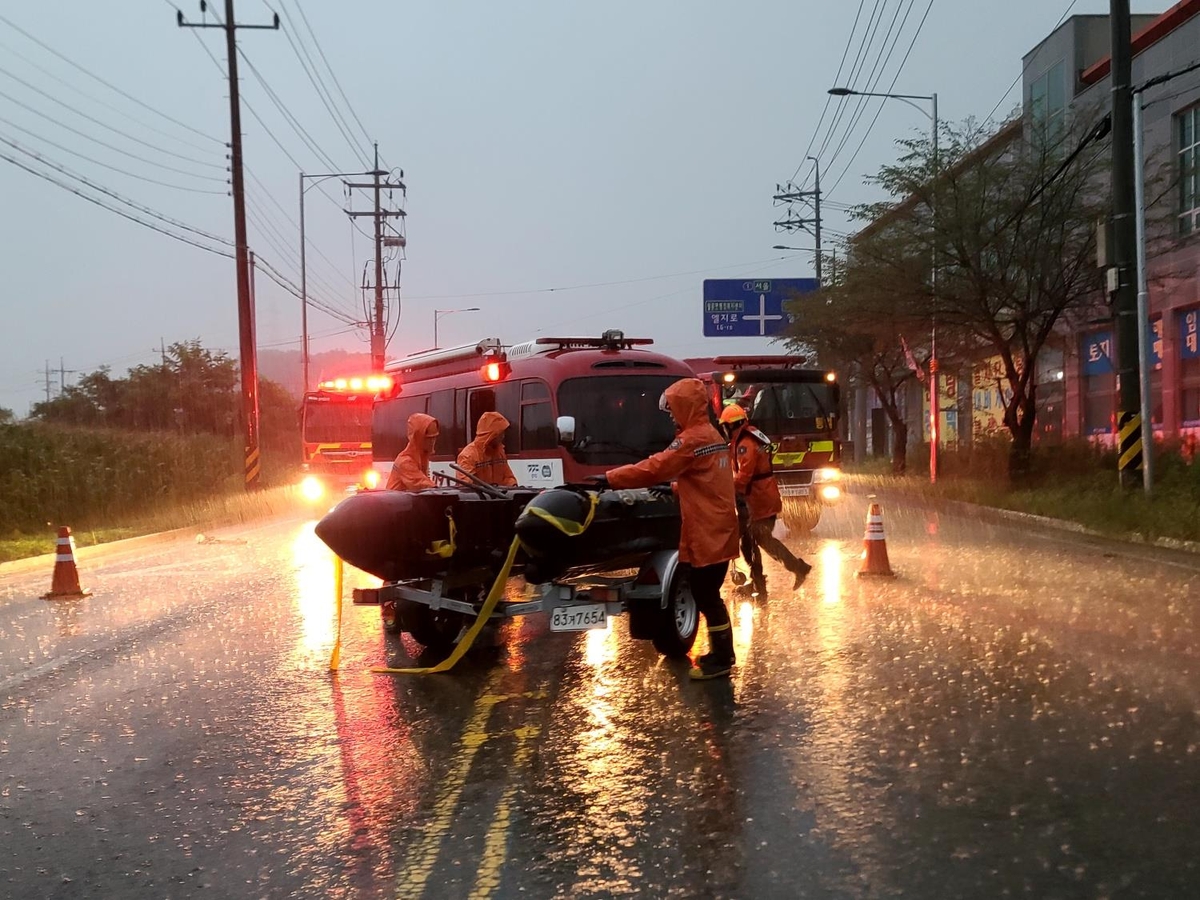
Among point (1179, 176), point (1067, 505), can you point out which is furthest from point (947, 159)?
point (1067, 505)

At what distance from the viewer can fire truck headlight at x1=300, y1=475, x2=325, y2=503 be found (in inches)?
1278

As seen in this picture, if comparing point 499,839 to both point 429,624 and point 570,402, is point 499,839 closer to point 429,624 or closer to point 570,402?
point 429,624

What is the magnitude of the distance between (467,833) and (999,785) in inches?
94.4

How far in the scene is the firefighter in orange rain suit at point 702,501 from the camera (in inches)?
291

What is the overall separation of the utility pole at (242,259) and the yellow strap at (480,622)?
23.8 meters

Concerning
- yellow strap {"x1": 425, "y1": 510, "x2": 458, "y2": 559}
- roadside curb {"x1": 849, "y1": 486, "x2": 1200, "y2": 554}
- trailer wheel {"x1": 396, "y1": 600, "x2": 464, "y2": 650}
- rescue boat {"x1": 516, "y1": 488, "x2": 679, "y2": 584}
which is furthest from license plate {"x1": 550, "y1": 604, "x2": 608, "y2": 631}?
roadside curb {"x1": 849, "y1": 486, "x2": 1200, "y2": 554}

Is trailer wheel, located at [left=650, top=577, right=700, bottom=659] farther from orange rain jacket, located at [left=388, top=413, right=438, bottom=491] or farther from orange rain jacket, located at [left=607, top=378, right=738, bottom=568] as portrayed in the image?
orange rain jacket, located at [left=388, top=413, right=438, bottom=491]

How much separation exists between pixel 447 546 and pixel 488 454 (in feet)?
9.69

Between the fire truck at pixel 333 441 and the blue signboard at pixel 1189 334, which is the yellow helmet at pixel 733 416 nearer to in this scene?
the blue signboard at pixel 1189 334

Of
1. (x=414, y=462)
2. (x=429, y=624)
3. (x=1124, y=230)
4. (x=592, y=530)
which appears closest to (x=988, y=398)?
(x=1124, y=230)

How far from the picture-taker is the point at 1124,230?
1795 centimetres

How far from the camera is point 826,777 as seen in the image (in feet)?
18.0

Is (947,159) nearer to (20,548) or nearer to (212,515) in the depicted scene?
(212,515)

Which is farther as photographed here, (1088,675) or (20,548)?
(20,548)
